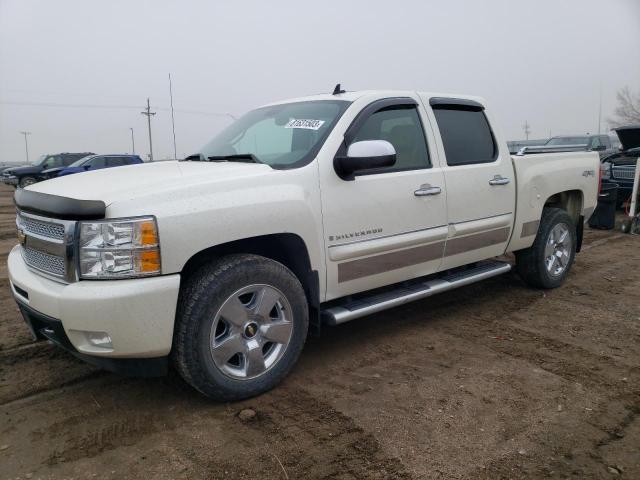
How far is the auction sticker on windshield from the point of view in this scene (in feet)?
11.5

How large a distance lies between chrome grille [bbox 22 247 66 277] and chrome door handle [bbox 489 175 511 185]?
331 cm

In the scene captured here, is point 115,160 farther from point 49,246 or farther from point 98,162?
point 49,246

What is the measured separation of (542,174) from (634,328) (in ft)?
5.19

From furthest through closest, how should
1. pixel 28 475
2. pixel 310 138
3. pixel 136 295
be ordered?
pixel 310 138 → pixel 136 295 → pixel 28 475

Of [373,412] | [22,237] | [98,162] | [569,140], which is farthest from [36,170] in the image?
[373,412]

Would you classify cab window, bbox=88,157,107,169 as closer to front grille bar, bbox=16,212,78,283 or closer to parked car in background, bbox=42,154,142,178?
parked car in background, bbox=42,154,142,178

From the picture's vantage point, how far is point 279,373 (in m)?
3.08

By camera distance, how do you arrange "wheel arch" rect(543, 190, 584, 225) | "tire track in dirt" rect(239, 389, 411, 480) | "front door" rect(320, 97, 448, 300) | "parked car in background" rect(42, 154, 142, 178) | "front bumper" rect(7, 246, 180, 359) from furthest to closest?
"parked car in background" rect(42, 154, 142, 178), "wheel arch" rect(543, 190, 584, 225), "front door" rect(320, 97, 448, 300), "front bumper" rect(7, 246, 180, 359), "tire track in dirt" rect(239, 389, 411, 480)

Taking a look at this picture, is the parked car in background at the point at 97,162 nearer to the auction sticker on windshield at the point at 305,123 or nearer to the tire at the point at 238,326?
the auction sticker on windshield at the point at 305,123

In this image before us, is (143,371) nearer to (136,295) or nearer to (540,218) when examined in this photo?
(136,295)

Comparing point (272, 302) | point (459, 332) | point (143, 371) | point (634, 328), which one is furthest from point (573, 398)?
point (143, 371)

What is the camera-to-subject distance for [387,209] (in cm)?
350

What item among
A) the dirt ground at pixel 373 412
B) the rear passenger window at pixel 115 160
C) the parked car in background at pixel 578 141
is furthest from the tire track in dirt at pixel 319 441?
the rear passenger window at pixel 115 160

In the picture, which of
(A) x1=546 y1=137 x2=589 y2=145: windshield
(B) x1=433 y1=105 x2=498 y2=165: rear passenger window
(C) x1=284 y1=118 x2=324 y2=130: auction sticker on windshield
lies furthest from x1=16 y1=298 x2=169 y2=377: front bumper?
(A) x1=546 y1=137 x2=589 y2=145: windshield
